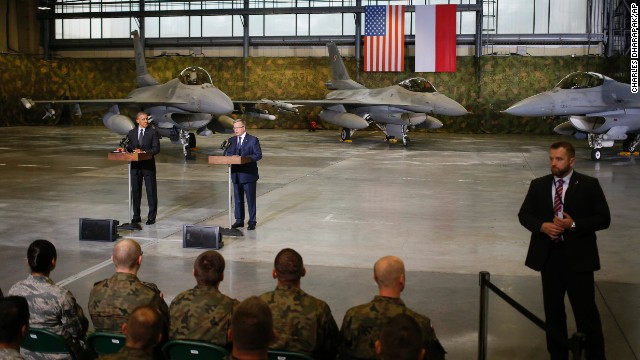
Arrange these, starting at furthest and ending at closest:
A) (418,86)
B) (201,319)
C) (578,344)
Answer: (418,86) → (201,319) → (578,344)

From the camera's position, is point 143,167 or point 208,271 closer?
point 208,271

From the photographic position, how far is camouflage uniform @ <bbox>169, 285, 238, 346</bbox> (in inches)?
184

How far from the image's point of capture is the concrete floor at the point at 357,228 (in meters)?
7.42

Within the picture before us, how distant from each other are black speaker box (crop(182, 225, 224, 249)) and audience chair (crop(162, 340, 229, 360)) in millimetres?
5686

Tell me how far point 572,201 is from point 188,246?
5.86 metres

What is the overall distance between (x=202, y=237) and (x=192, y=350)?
5.87 metres

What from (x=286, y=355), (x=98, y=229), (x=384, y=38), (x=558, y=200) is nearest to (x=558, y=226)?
(x=558, y=200)

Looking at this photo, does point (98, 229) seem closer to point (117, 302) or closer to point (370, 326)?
point (117, 302)

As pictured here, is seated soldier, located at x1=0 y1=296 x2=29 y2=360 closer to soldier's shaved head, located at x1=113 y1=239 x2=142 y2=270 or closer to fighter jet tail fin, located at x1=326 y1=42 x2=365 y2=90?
soldier's shaved head, located at x1=113 y1=239 x2=142 y2=270

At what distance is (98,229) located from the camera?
10.3 meters

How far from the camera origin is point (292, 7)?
128ft

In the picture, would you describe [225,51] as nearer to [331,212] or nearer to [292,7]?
[292,7]

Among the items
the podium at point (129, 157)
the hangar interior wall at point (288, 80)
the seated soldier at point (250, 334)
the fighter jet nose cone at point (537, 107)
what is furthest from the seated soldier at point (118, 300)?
the hangar interior wall at point (288, 80)

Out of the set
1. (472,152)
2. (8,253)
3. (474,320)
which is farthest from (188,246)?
(472,152)
